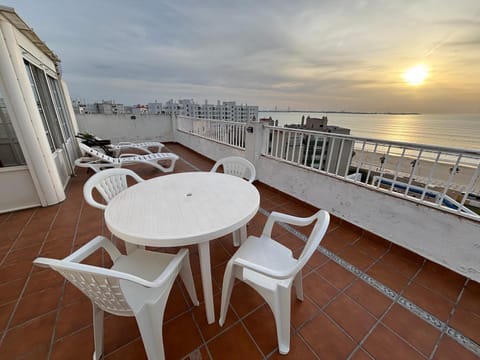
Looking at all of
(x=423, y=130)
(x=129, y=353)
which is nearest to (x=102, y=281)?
(x=129, y=353)

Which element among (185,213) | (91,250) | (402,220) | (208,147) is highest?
(185,213)

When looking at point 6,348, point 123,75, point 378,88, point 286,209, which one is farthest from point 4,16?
point 378,88

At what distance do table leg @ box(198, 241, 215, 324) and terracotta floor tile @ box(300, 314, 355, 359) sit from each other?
2.20ft

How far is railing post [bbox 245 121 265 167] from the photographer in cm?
359

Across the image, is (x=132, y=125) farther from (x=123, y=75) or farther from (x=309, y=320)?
(x=309, y=320)

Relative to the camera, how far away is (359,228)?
91.5 inches

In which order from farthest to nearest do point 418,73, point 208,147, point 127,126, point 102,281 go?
1. point 127,126
2. point 208,147
3. point 418,73
4. point 102,281

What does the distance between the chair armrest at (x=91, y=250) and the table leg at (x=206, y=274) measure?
1.96 ft

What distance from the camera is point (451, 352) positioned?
→ 1.18 meters

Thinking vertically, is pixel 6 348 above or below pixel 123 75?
below

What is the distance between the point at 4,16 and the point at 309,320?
448 cm

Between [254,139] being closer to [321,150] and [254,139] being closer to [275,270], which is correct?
[321,150]

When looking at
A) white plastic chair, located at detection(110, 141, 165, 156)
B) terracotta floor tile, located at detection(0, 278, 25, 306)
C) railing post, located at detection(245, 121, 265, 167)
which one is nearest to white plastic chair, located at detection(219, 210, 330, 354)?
terracotta floor tile, located at detection(0, 278, 25, 306)

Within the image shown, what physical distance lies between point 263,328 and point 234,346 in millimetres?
235
